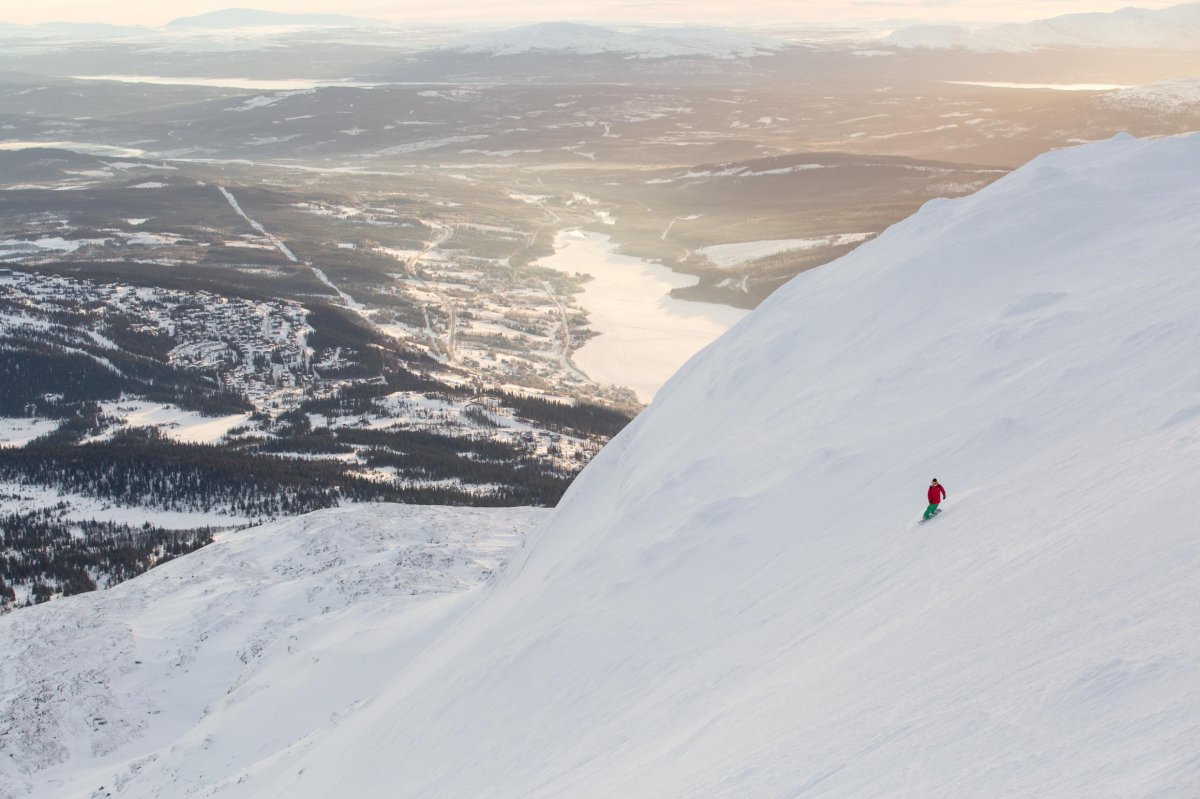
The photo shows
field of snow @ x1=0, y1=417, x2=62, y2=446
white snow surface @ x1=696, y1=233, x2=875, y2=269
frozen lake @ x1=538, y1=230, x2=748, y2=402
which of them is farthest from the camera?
white snow surface @ x1=696, y1=233, x2=875, y2=269

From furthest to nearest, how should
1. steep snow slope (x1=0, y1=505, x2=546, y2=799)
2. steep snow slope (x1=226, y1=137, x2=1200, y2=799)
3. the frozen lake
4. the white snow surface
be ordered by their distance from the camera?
→ the white snow surface
the frozen lake
steep snow slope (x1=0, y1=505, x2=546, y2=799)
steep snow slope (x1=226, y1=137, x2=1200, y2=799)

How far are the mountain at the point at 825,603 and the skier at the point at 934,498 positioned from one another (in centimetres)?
39

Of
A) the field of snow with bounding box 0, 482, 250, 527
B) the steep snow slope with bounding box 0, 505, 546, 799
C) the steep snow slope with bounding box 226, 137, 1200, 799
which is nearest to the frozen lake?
the field of snow with bounding box 0, 482, 250, 527

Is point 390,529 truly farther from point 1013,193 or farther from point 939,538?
point 939,538

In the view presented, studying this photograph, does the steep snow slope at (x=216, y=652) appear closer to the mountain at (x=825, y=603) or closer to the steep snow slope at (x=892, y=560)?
the mountain at (x=825, y=603)

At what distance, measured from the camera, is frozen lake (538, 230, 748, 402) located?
354 feet

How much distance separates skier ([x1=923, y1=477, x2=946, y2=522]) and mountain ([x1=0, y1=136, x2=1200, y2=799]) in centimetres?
39

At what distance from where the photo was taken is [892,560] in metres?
17.2

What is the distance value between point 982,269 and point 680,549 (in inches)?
540

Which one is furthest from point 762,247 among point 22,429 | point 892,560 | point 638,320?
point 892,560

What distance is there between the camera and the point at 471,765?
20.1m

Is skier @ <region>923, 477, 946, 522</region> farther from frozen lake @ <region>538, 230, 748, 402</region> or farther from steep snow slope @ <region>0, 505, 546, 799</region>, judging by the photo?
frozen lake @ <region>538, 230, 748, 402</region>

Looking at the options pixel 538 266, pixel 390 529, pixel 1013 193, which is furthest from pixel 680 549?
A: pixel 538 266

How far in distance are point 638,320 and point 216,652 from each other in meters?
89.0
